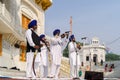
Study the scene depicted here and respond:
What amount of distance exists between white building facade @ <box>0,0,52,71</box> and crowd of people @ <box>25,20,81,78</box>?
21.6ft

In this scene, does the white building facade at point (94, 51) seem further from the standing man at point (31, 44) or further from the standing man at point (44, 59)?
the standing man at point (31, 44)

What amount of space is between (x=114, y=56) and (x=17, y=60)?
86836 millimetres

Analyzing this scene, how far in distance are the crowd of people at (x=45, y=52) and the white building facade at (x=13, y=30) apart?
657 centimetres

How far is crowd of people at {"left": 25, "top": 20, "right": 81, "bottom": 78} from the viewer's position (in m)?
9.46

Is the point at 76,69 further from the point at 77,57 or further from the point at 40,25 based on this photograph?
the point at 40,25

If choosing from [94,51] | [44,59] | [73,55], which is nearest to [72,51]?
[73,55]

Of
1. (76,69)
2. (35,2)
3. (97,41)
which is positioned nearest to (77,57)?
(76,69)

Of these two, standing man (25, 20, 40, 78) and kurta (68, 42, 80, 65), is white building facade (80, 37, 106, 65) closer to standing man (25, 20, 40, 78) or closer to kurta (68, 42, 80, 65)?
kurta (68, 42, 80, 65)

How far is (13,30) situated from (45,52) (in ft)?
29.5

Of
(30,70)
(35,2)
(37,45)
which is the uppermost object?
(35,2)

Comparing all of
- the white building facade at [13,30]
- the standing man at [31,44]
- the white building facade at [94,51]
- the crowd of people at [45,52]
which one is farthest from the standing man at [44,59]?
the white building facade at [94,51]

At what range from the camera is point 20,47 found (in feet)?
78.4

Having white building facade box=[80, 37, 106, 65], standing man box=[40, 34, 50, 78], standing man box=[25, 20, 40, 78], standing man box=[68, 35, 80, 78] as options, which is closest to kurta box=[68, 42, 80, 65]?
standing man box=[68, 35, 80, 78]

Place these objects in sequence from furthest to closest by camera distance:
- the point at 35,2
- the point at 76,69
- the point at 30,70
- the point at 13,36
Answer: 1. the point at 35,2
2. the point at 13,36
3. the point at 76,69
4. the point at 30,70
